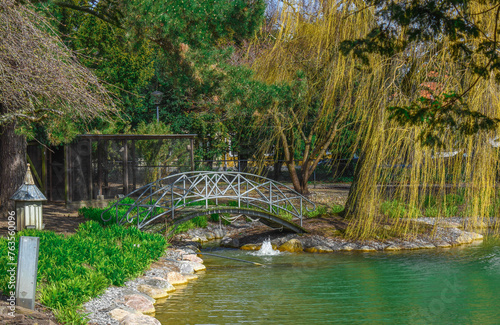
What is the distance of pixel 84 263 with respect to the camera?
823cm

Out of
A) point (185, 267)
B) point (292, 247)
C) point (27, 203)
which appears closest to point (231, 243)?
point (292, 247)

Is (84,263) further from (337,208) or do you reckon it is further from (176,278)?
(337,208)

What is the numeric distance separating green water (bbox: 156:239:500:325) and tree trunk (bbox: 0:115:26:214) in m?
5.50

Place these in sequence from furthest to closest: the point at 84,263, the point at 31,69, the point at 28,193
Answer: the point at 28,193
the point at 31,69
the point at 84,263

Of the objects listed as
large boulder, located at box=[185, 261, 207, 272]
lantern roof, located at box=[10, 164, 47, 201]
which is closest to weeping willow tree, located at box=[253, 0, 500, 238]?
large boulder, located at box=[185, 261, 207, 272]

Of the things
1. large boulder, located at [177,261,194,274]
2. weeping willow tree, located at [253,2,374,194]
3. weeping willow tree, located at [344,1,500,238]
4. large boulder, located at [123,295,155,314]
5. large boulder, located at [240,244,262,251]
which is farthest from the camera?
large boulder, located at [240,244,262,251]

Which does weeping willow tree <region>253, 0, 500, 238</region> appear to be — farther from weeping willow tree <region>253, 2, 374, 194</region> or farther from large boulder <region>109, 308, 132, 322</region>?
large boulder <region>109, 308, 132, 322</region>

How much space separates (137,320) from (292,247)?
6827 mm

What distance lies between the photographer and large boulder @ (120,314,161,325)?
266 inches

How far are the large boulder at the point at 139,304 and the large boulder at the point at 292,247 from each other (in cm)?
567

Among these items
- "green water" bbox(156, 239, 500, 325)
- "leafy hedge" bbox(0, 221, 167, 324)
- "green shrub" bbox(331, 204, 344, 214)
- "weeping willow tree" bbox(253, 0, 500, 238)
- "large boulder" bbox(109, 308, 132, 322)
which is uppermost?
"weeping willow tree" bbox(253, 0, 500, 238)

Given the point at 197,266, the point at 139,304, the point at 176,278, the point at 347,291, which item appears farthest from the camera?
the point at 197,266

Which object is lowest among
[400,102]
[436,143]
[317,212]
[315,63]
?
[317,212]

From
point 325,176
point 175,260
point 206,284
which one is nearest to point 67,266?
point 206,284
